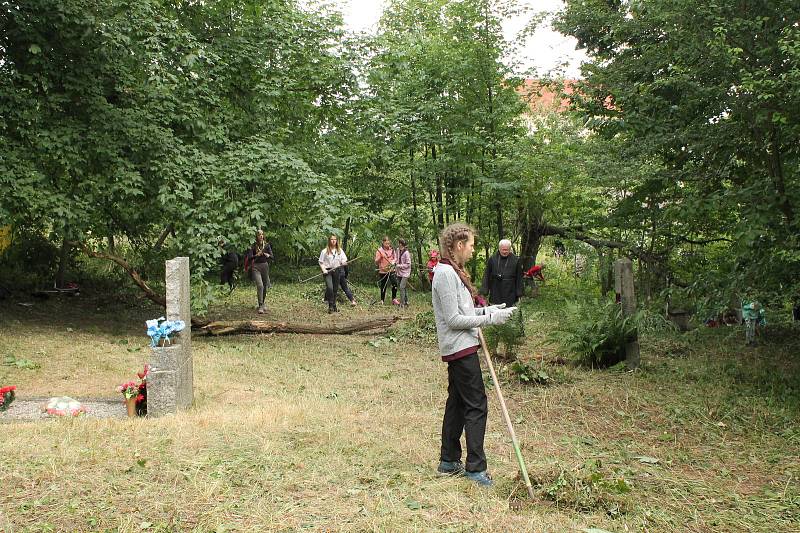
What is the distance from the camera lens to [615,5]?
13.0 meters

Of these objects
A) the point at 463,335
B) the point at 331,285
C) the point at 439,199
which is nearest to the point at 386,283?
the point at 331,285

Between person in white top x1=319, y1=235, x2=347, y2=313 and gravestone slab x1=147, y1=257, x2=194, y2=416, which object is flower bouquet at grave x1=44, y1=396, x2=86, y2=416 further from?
person in white top x1=319, y1=235, x2=347, y2=313

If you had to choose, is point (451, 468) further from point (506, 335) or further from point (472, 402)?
point (506, 335)

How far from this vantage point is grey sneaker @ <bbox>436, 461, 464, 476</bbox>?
4.98m

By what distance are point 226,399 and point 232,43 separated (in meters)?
7.70

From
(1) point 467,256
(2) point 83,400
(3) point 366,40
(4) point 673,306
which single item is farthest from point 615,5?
(2) point 83,400

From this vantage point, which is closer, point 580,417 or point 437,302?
point 437,302

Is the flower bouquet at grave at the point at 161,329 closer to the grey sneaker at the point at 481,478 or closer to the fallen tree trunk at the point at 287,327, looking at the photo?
the grey sneaker at the point at 481,478

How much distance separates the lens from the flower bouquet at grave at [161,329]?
23.5 feet

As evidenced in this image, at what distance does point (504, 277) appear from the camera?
11.3 meters

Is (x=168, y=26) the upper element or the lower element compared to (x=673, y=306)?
upper

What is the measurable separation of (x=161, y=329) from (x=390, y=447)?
3014 millimetres

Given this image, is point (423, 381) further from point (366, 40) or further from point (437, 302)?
point (366, 40)

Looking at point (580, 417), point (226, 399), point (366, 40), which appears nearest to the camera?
point (580, 417)
